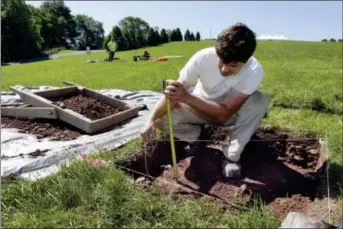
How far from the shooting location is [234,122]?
363 centimetres

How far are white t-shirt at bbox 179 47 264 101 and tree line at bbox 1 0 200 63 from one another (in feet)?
39.3

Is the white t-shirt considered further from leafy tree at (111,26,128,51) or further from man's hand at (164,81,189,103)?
leafy tree at (111,26,128,51)

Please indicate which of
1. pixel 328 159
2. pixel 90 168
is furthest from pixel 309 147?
pixel 90 168

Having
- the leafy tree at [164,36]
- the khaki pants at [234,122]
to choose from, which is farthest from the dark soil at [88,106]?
the leafy tree at [164,36]

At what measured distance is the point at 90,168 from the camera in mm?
3006

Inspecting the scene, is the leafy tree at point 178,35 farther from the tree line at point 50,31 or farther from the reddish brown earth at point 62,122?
the reddish brown earth at point 62,122

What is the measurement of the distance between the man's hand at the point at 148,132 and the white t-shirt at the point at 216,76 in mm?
484

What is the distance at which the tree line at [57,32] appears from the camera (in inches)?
822

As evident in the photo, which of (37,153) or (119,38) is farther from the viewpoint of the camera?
(119,38)

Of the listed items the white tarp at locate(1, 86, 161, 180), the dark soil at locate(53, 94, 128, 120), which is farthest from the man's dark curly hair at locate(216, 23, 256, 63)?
the dark soil at locate(53, 94, 128, 120)

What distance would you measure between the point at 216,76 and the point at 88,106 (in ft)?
9.20

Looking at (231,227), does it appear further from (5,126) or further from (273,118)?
(5,126)

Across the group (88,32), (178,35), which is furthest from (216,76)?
(88,32)

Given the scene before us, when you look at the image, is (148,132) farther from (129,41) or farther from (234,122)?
(129,41)
